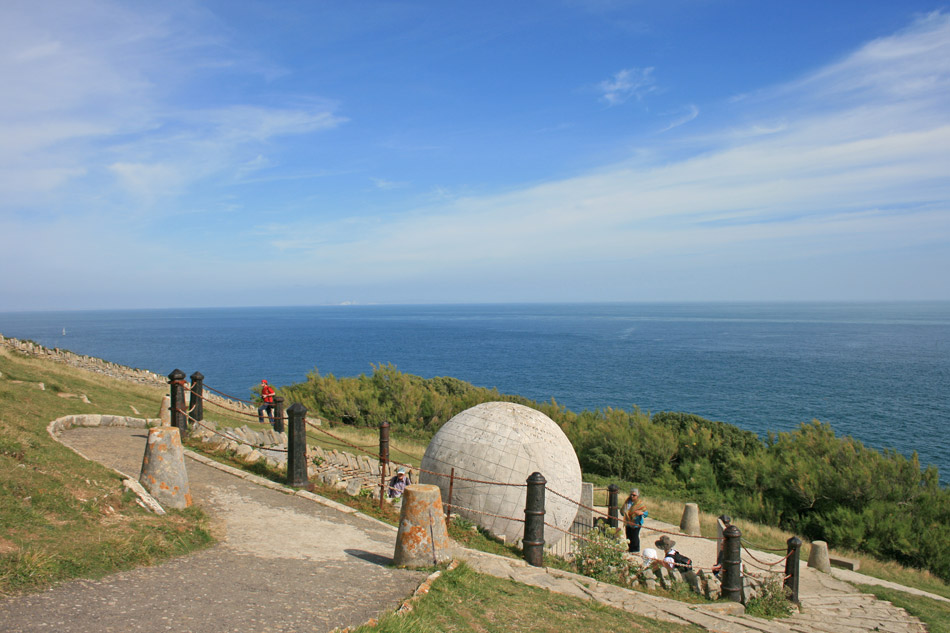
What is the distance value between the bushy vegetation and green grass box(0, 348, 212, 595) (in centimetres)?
1749

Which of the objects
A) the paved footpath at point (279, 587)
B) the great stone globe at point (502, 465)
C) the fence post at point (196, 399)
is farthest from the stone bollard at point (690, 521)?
the fence post at point (196, 399)

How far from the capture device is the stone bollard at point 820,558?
40.6ft

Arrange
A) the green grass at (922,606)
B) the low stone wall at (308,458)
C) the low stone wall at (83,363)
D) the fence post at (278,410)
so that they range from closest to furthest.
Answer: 1. the green grass at (922,606)
2. the low stone wall at (308,458)
3. the fence post at (278,410)
4. the low stone wall at (83,363)

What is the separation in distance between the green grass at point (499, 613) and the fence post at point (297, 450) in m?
4.33

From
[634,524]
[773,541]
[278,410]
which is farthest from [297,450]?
[773,541]

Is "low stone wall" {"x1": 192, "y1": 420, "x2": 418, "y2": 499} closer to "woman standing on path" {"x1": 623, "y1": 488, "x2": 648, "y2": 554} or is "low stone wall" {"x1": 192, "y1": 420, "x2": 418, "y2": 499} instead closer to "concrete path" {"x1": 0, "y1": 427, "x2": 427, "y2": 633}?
"concrete path" {"x1": 0, "y1": 427, "x2": 427, "y2": 633}

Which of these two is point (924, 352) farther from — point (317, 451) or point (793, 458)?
point (317, 451)

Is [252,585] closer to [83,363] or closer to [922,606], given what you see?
[922,606]

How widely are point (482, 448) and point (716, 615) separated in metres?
4.66

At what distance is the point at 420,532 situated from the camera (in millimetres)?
6578

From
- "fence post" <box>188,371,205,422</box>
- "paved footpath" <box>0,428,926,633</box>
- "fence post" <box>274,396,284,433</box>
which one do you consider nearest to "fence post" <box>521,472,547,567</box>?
"paved footpath" <box>0,428,926,633</box>

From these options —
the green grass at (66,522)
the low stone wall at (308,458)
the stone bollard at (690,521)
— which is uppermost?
the green grass at (66,522)

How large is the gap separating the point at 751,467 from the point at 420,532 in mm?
17553

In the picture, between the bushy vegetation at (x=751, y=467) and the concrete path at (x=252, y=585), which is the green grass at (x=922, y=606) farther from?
the concrete path at (x=252, y=585)
